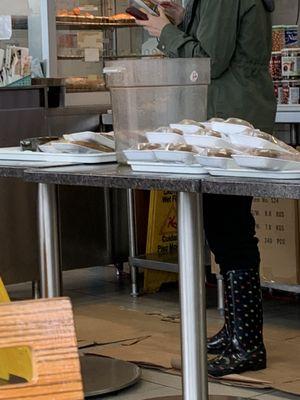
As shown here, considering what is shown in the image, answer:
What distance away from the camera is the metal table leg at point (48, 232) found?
9.89 feet

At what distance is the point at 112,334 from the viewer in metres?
4.42

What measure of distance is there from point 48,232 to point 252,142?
82 centimetres

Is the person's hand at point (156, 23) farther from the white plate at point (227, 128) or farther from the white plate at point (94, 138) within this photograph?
the white plate at point (227, 128)

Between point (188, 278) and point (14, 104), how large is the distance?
104 inches

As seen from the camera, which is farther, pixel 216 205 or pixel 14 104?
pixel 14 104

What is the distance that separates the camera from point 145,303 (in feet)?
16.6

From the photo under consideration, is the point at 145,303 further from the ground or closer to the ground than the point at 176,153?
closer to the ground

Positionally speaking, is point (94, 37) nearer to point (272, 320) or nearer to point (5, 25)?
point (5, 25)

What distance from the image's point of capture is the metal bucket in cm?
278

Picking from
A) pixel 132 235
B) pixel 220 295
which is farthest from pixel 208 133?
pixel 132 235

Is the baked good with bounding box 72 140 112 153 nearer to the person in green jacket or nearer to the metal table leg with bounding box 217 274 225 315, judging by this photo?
the person in green jacket

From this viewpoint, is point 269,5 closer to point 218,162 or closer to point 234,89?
point 234,89

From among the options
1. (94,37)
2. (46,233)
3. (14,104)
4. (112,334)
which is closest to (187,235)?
(46,233)

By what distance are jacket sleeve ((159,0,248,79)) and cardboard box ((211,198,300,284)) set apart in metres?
1.33
